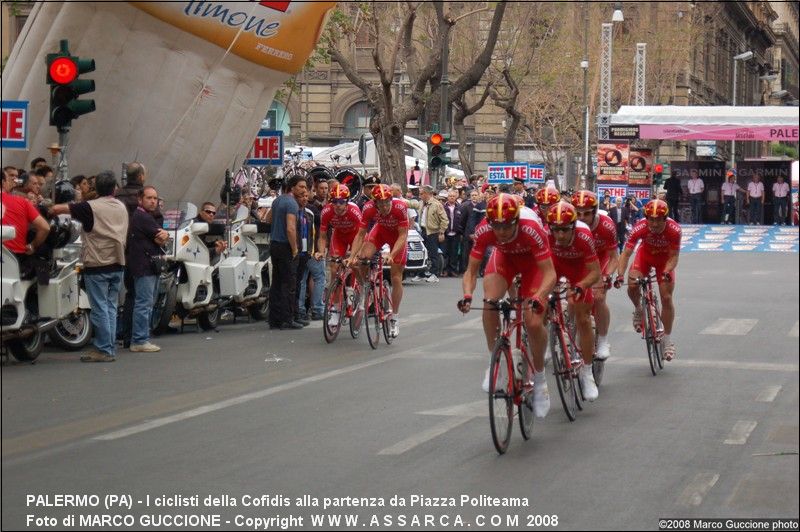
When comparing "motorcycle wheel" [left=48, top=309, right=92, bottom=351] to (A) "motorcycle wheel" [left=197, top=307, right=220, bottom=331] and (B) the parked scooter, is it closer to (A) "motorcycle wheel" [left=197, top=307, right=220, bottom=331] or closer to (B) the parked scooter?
(B) the parked scooter

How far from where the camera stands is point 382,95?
130ft

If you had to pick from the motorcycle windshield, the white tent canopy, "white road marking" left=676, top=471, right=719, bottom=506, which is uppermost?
the white tent canopy

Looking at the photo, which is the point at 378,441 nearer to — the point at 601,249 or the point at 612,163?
the point at 601,249

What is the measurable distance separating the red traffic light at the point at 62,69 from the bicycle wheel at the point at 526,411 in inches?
333

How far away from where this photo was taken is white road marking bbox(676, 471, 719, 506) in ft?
26.6

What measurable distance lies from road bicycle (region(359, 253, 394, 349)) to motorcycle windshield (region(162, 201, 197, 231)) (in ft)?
8.84

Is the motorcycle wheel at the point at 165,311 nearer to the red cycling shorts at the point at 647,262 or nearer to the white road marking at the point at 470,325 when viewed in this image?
the white road marking at the point at 470,325

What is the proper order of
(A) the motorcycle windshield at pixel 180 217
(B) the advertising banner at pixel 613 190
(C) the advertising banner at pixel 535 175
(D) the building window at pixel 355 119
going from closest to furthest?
(A) the motorcycle windshield at pixel 180 217 → (C) the advertising banner at pixel 535 175 → (B) the advertising banner at pixel 613 190 → (D) the building window at pixel 355 119

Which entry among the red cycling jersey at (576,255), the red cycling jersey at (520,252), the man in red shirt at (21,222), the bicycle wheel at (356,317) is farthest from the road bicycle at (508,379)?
the bicycle wheel at (356,317)

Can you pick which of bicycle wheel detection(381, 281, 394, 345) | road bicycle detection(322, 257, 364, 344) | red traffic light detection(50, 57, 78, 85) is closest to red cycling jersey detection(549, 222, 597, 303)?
bicycle wheel detection(381, 281, 394, 345)

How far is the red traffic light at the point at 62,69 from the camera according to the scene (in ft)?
55.0

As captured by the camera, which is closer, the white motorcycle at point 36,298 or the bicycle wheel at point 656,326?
the white motorcycle at point 36,298

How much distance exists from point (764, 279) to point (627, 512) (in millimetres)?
21267

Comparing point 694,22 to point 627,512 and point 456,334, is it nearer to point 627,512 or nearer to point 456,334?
point 456,334
